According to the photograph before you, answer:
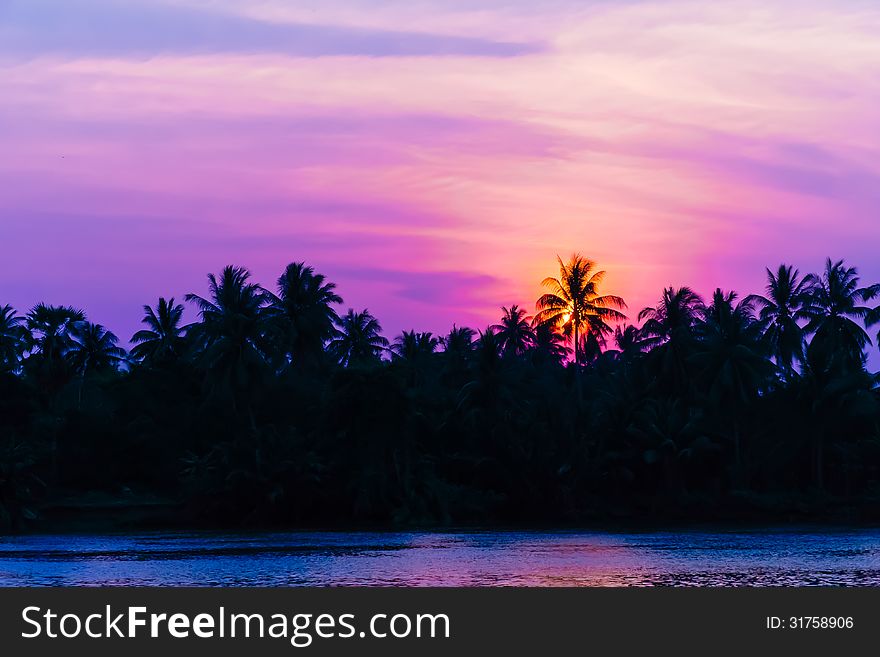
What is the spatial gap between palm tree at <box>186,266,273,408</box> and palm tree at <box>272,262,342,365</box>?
10269 millimetres

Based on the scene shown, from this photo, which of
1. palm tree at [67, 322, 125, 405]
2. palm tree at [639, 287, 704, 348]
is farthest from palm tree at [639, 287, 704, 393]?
palm tree at [67, 322, 125, 405]

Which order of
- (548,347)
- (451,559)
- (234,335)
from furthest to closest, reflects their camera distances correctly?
1. (548,347)
2. (234,335)
3. (451,559)

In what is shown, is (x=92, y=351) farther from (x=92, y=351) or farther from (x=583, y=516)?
(x=583, y=516)

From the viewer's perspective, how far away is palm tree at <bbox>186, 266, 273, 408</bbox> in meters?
65.1

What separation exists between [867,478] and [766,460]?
540cm

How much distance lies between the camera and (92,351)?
82.0 meters

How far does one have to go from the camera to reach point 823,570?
37188mm

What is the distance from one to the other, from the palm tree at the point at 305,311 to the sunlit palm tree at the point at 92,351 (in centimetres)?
1291

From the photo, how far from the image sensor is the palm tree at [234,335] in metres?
65.1

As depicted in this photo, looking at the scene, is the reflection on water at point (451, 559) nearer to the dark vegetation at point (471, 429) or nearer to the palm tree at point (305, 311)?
the dark vegetation at point (471, 429)

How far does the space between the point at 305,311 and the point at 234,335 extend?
44.2ft

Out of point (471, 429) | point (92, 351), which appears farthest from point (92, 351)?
point (471, 429)
